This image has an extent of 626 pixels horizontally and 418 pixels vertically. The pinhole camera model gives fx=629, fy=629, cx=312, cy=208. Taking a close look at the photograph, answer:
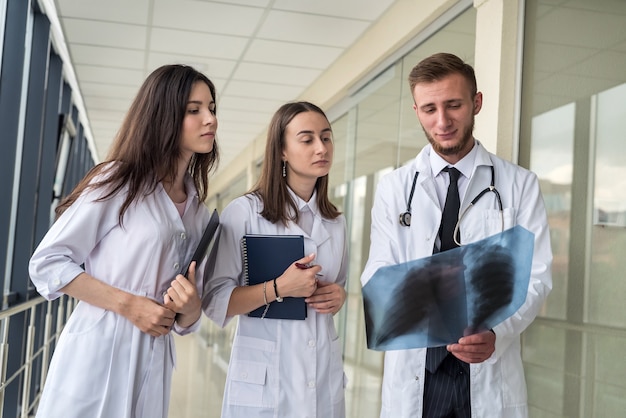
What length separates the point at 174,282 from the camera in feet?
5.24

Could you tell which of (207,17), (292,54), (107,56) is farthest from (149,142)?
(107,56)

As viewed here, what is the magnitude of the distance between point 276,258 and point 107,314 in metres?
0.52

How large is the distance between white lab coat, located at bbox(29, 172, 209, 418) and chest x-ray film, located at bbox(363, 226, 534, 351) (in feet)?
2.06

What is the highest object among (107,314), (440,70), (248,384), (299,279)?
(440,70)

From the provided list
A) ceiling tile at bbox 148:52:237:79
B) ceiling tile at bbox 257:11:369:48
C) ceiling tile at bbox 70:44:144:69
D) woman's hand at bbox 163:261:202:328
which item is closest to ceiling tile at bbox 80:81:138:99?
ceiling tile at bbox 70:44:144:69

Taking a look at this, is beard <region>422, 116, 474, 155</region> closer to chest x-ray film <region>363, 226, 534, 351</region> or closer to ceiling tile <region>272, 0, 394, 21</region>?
chest x-ray film <region>363, 226, 534, 351</region>

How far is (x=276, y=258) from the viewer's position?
74.5 inches

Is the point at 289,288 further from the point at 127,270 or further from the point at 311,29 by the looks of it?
the point at 311,29

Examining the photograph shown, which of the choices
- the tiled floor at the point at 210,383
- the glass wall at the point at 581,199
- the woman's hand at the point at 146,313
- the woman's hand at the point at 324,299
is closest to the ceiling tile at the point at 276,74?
the tiled floor at the point at 210,383

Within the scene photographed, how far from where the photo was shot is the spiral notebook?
1875 millimetres

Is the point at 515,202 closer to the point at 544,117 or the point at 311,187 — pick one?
the point at 311,187

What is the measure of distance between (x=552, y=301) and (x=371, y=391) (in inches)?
87.6

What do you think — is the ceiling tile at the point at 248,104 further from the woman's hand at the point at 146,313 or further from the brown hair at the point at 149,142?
the woman's hand at the point at 146,313

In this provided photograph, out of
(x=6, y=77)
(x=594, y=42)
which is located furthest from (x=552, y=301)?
(x=6, y=77)
